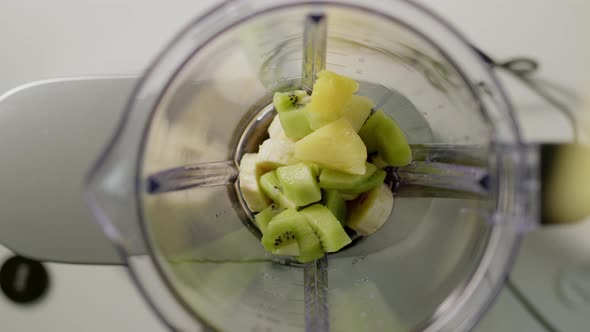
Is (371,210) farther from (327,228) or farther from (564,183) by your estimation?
(564,183)

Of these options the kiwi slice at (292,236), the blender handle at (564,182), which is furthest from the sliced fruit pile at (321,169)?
the blender handle at (564,182)

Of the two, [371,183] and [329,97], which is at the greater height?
[329,97]

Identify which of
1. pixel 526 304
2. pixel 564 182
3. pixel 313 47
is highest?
pixel 313 47

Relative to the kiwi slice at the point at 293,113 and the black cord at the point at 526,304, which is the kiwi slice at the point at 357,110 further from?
the black cord at the point at 526,304

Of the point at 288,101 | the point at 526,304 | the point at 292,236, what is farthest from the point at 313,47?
the point at 526,304

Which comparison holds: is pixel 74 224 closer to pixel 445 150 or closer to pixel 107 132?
pixel 107 132

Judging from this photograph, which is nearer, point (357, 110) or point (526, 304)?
point (357, 110)
